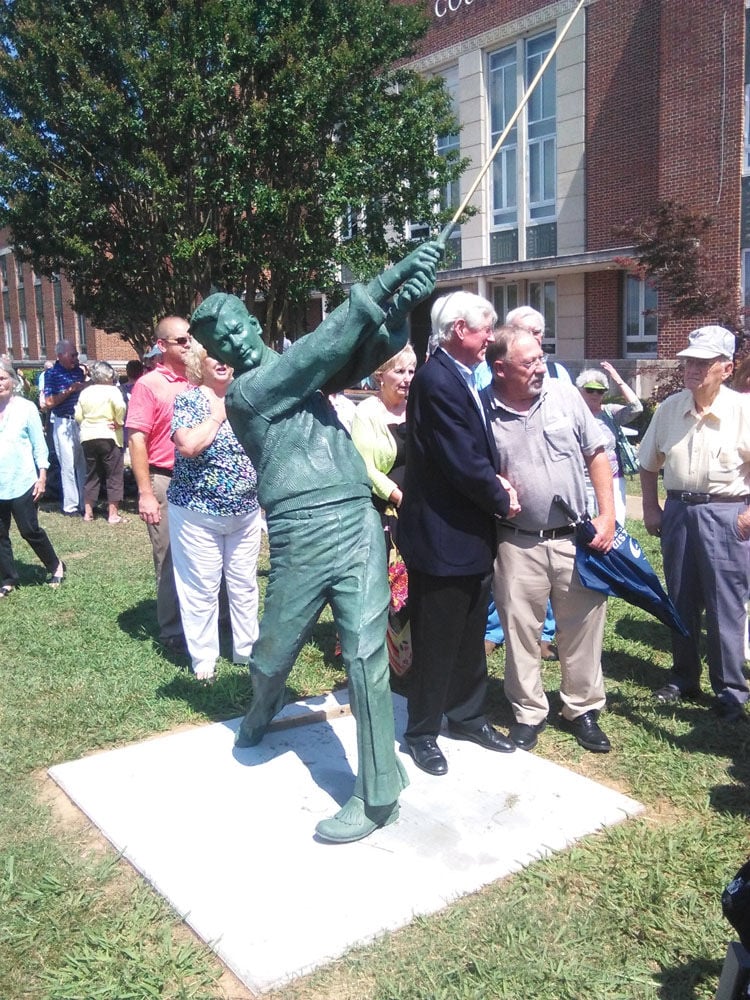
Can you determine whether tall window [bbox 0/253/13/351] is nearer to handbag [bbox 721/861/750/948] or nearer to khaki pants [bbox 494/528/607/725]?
khaki pants [bbox 494/528/607/725]

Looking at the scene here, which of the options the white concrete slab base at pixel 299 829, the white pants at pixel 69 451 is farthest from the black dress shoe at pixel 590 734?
the white pants at pixel 69 451

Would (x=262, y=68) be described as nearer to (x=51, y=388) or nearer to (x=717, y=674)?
(x=51, y=388)

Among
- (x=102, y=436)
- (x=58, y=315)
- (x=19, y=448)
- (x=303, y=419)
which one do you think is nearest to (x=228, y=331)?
(x=303, y=419)

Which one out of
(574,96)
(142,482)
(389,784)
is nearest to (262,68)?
(142,482)

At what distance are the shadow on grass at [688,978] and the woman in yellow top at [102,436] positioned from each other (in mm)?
9152

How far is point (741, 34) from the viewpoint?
57.0 ft

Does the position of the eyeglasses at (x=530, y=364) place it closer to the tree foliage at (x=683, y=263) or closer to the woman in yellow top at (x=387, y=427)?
the woman in yellow top at (x=387, y=427)

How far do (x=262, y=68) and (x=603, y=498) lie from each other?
9482mm

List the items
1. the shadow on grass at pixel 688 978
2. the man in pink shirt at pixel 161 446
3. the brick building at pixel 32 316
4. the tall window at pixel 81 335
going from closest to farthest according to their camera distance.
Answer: the shadow on grass at pixel 688 978, the man in pink shirt at pixel 161 446, the tall window at pixel 81 335, the brick building at pixel 32 316

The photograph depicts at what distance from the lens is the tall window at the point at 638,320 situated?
20.4 m

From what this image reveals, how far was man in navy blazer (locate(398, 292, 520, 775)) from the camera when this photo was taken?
12.9 feet

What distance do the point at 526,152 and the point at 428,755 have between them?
21031 mm

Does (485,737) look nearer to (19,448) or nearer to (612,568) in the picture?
(612,568)

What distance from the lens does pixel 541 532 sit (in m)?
4.25
